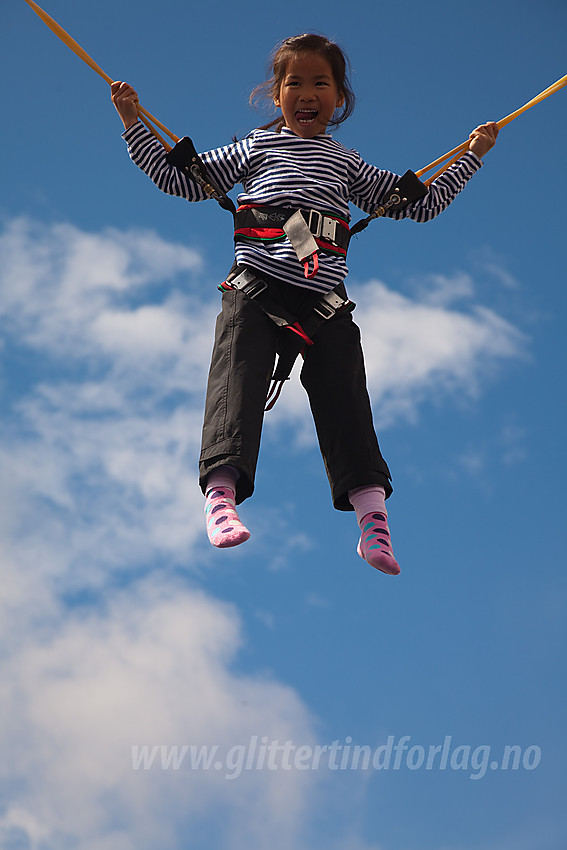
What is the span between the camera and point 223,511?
18.8ft

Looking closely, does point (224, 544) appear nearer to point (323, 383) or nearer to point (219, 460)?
point (219, 460)

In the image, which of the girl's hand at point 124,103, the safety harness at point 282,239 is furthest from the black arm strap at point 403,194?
the girl's hand at point 124,103

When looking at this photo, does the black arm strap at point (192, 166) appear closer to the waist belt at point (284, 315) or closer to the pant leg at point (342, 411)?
the waist belt at point (284, 315)

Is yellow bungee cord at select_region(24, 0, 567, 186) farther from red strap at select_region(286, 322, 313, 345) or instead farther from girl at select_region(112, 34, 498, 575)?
red strap at select_region(286, 322, 313, 345)

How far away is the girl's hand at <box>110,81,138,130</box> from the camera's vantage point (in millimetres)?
6605

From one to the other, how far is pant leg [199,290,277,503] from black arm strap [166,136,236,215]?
62cm

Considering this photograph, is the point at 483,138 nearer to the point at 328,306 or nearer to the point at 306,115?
the point at 306,115

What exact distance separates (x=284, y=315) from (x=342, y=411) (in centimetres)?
69

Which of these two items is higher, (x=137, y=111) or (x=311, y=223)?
(x=137, y=111)

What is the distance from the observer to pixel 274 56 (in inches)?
266

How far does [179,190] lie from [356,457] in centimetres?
210

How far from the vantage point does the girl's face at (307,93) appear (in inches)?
260

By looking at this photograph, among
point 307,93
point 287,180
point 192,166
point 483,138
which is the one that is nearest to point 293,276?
point 287,180

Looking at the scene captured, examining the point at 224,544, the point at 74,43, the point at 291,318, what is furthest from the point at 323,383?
the point at 74,43
